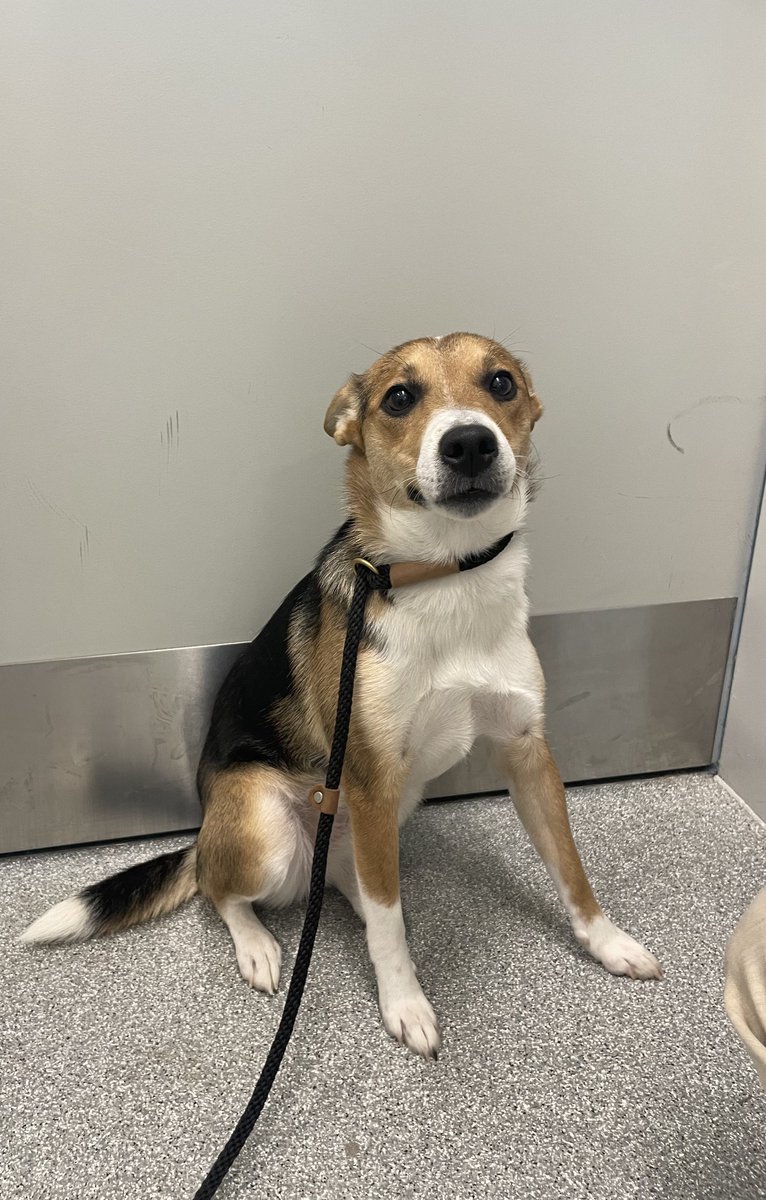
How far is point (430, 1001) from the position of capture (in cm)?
137

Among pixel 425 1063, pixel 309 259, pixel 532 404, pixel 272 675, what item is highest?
pixel 309 259

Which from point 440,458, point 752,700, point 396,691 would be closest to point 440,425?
point 440,458

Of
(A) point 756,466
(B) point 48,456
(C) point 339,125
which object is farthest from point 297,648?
(A) point 756,466

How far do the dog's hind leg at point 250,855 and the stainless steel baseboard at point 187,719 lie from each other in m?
0.32

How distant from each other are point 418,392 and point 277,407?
0.47 metres

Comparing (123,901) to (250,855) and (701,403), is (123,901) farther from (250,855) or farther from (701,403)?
(701,403)

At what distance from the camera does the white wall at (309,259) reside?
54.7 inches

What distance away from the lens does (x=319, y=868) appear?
117 cm

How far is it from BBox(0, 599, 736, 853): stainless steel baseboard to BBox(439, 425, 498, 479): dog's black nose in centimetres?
79

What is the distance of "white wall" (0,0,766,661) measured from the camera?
1391mm

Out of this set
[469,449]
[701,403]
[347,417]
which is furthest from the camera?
[701,403]

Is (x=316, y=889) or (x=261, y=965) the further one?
(x=261, y=965)

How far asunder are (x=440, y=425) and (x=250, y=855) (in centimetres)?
82

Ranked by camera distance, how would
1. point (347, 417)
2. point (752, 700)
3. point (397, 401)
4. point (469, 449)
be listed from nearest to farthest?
point (469, 449)
point (397, 401)
point (347, 417)
point (752, 700)
